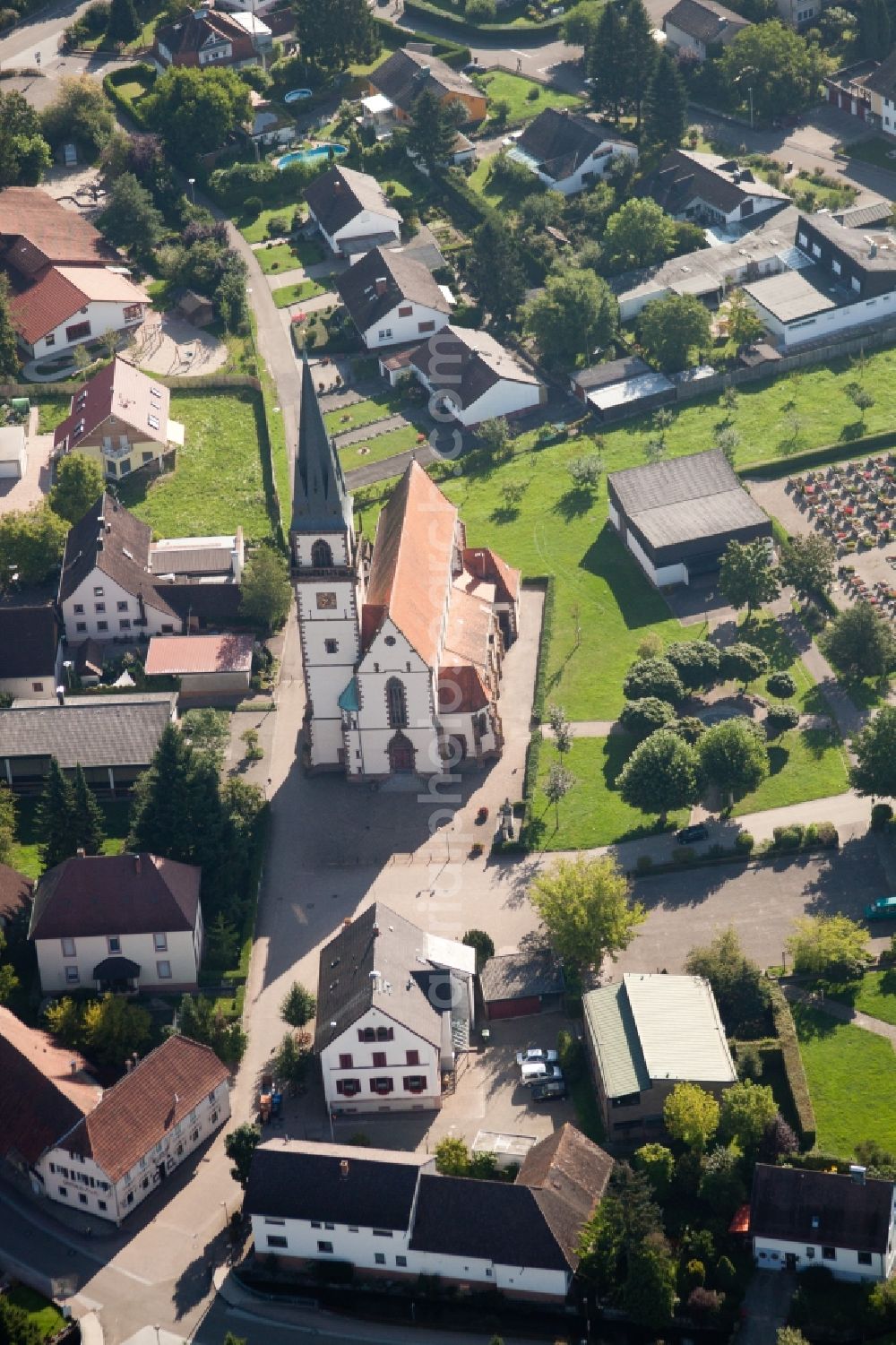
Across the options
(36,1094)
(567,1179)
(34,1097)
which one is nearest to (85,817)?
(36,1094)

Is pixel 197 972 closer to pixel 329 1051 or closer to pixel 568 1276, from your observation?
pixel 329 1051

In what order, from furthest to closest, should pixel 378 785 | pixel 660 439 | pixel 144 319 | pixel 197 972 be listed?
pixel 144 319 < pixel 660 439 < pixel 378 785 < pixel 197 972

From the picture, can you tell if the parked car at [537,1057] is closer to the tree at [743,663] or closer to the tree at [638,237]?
the tree at [743,663]

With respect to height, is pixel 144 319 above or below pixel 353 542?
below

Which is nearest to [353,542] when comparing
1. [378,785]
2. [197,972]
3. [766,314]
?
[378,785]

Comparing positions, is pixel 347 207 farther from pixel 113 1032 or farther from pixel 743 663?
pixel 113 1032

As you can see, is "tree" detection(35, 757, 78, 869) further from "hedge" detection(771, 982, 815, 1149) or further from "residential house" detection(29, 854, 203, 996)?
"hedge" detection(771, 982, 815, 1149)

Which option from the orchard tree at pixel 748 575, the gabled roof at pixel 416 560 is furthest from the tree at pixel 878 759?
the gabled roof at pixel 416 560
